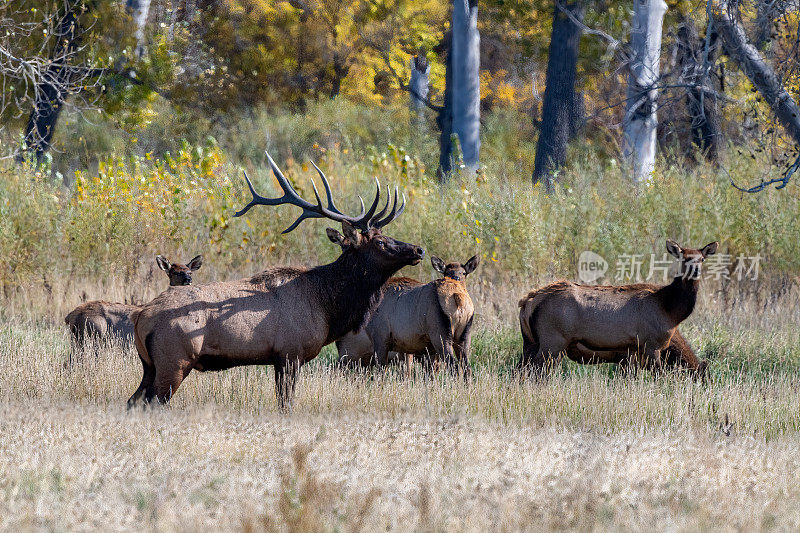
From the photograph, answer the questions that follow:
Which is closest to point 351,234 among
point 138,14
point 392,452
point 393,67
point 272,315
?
point 272,315

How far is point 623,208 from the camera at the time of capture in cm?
1466

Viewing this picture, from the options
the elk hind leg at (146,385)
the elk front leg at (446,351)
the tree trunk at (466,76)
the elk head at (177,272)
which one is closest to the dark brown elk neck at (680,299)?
the elk front leg at (446,351)

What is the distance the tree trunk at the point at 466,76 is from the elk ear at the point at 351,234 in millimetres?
12750

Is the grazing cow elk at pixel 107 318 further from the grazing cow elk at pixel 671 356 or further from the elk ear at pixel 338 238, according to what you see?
the grazing cow elk at pixel 671 356

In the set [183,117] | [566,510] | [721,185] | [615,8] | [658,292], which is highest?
[615,8]

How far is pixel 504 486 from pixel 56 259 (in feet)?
33.9

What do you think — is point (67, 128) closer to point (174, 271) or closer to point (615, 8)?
point (615, 8)

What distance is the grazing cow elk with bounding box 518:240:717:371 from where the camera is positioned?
32.1ft

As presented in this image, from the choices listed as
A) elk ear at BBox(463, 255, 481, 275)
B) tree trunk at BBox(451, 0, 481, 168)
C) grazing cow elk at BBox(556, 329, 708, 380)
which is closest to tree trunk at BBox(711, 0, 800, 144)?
grazing cow elk at BBox(556, 329, 708, 380)

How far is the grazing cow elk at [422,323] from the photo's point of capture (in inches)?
384

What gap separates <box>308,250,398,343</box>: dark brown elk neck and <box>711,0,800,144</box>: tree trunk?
488 cm

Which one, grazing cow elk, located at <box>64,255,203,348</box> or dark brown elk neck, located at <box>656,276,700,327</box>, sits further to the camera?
grazing cow elk, located at <box>64,255,203,348</box>

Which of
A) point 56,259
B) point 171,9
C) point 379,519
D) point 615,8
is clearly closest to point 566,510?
point 379,519

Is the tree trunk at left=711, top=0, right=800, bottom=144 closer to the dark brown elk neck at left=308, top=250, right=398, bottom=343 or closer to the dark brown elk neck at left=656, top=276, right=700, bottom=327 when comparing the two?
the dark brown elk neck at left=656, top=276, right=700, bottom=327
